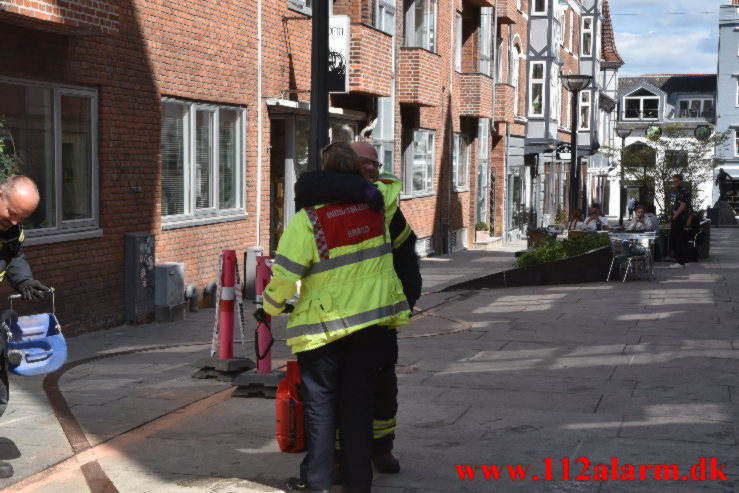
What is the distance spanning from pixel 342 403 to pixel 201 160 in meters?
9.00

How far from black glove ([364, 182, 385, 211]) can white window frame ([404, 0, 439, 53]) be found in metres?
17.9

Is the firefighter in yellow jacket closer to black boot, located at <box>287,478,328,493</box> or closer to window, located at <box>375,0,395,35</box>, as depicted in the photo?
black boot, located at <box>287,478,328,493</box>

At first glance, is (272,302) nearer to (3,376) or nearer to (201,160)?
(3,376)

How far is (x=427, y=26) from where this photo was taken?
77.0ft

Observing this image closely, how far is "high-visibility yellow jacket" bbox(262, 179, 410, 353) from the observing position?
16.5 ft

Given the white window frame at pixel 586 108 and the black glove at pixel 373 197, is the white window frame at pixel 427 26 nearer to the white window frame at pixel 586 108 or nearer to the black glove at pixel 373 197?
the black glove at pixel 373 197

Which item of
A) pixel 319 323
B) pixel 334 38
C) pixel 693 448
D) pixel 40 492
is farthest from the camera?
pixel 334 38

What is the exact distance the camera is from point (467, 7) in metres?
28.4

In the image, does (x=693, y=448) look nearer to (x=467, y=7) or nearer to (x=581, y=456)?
(x=581, y=456)

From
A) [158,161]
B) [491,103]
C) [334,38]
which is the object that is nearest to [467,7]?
[491,103]

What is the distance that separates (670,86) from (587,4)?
1126 inches

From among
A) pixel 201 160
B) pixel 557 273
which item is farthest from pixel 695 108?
pixel 201 160

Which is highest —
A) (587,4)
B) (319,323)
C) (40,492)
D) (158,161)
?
(587,4)

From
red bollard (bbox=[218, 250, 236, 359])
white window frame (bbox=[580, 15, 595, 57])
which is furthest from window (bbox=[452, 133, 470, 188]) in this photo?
white window frame (bbox=[580, 15, 595, 57])
